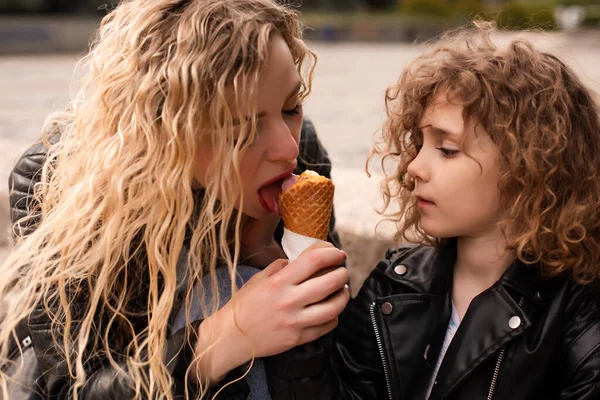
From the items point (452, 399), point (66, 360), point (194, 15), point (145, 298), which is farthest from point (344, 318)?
point (194, 15)

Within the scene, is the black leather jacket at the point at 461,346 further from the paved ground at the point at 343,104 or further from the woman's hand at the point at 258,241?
the paved ground at the point at 343,104

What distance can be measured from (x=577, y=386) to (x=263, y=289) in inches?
32.0

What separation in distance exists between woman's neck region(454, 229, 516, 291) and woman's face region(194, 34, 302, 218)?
0.57m

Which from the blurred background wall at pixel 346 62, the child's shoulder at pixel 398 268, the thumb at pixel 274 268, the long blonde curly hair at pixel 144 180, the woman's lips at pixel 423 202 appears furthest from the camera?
the blurred background wall at pixel 346 62

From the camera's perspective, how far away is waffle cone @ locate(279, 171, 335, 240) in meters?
1.72

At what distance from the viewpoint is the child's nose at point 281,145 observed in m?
1.68

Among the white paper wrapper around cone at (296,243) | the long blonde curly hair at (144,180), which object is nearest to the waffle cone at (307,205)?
the white paper wrapper around cone at (296,243)

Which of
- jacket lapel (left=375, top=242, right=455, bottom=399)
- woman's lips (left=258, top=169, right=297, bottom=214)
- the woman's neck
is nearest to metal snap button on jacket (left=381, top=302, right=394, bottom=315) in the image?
jacket lapel (left=375, top=242, right=455, bottom=399)

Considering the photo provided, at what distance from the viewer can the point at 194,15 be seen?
164 cm

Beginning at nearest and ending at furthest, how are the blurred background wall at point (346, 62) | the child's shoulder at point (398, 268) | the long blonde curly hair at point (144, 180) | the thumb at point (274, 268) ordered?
the long blonde curly hair at point (144, 180), the thumb at point (274, 268), the child's shoulder at point (398, 268), the blurred background wall at point (346, 62)

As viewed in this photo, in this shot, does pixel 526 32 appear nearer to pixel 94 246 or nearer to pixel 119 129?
pixel 119 129

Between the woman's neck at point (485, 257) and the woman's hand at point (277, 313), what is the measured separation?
43cm

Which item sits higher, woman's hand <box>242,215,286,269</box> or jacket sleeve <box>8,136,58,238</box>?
jacket sleeve <box>8,136,58,238</box>

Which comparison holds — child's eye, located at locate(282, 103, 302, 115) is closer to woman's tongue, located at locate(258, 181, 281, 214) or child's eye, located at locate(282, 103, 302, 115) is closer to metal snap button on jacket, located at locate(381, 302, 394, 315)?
woman's tongue, located at locate(258, 181, 281, 214)
